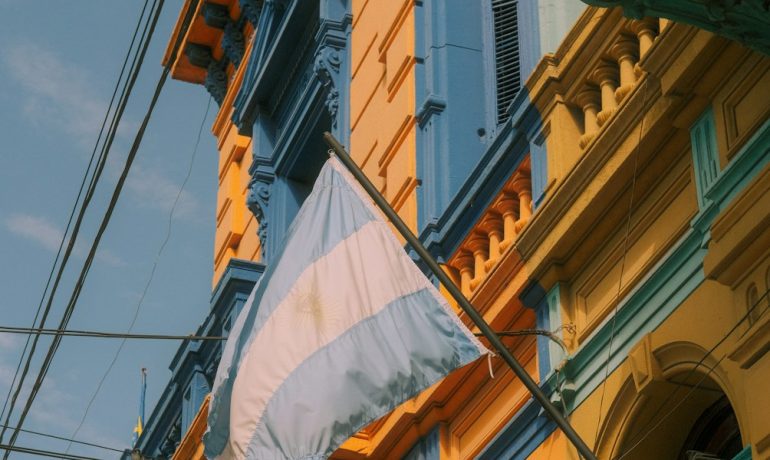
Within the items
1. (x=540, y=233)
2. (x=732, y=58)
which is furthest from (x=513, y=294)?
(x=732, y=58)

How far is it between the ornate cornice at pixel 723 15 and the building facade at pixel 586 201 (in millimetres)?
11

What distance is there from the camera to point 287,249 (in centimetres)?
1250

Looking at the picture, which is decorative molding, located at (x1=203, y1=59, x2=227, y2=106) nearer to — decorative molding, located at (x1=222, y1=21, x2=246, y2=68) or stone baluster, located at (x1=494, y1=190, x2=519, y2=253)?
decorative molding, located at (x1=222, y1=21, x2=246, y2=68)

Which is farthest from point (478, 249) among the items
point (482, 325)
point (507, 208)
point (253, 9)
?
point (253, 9)

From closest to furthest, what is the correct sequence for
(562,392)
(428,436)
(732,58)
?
(732,58) → (562,392) → (428,436)

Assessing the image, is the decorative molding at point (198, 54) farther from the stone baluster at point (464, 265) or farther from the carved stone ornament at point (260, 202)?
the stone baluster at point (464, 265)

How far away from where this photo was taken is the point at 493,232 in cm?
1312

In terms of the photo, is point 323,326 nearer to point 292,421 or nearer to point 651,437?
point 292,421

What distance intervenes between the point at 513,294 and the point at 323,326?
134cm

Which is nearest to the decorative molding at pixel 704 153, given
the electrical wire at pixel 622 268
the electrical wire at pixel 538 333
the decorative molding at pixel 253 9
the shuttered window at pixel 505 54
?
the electrical wire at pixel 622 268

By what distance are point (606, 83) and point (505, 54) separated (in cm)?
346

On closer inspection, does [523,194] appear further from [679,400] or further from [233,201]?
[233,201]

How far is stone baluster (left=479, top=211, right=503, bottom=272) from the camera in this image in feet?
42.6

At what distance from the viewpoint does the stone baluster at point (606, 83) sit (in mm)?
11734
